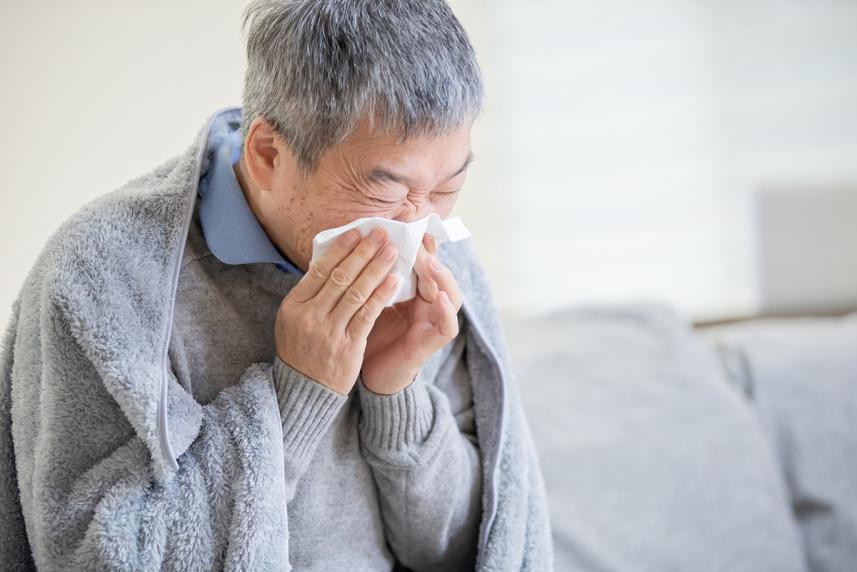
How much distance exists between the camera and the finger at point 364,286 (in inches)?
39.5

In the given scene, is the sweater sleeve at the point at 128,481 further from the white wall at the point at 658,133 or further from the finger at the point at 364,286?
the white wall at the point at 658,133

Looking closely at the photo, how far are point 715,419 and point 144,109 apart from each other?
4.28ft

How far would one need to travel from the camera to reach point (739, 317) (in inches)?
91.4

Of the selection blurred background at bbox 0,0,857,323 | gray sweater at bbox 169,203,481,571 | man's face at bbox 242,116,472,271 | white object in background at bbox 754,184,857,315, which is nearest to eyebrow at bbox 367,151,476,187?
man's face at bbox 242,116,472,271

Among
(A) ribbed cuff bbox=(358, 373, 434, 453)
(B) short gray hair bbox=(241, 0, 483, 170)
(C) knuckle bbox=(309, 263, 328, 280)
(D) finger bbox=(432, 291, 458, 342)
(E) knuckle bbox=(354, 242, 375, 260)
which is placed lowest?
(A) ribbed cuff bbox=(358, 373, 434, 453)

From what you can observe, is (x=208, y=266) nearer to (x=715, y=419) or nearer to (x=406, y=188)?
(x=406, y=188)

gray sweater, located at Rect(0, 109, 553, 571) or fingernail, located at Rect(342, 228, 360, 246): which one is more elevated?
fingernail, located at Rect(342, 228, 360, 246)

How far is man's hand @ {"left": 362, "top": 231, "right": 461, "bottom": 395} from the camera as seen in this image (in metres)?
1.09

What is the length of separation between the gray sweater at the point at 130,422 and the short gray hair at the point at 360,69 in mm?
195

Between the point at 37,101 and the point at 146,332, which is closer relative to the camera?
the point at 146,332

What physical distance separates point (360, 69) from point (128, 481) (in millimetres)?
518

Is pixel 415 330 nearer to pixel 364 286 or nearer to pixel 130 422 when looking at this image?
pixel 364 286

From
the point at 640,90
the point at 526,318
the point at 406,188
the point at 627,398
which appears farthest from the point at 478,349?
the point at 640,90

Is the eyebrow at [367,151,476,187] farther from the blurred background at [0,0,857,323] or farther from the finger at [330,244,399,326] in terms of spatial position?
the blurred background at [0,0,857,323]
